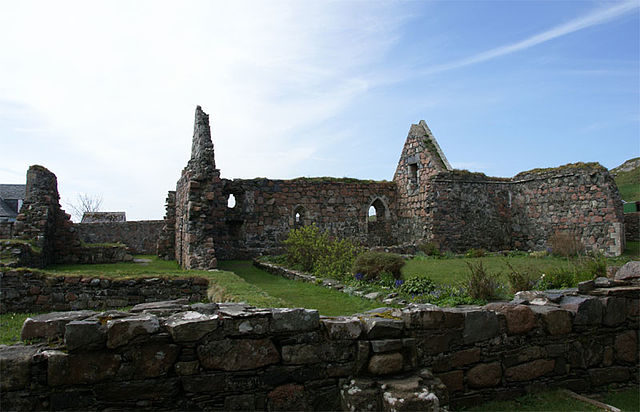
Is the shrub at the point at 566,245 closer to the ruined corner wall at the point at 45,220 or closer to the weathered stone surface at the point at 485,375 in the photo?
the weathered stone surface at the point at 485,375

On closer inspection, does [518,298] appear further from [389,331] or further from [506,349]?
[389,331]

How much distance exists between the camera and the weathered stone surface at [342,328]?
431 cm

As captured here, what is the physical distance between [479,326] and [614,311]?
8.11 feet

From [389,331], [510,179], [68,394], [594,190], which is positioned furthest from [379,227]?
[68,394]

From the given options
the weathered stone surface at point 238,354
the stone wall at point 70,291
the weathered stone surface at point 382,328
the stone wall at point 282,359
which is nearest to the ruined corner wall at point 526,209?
the stone wall at point 70,291

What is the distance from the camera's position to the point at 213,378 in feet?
12.9

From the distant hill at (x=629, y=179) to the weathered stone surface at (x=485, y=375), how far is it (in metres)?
31.4

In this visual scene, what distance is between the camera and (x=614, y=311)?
6.03 m

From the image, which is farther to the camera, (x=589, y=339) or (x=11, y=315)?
(x=11, y=315)

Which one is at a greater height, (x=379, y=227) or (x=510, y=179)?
(x=510, y=179)

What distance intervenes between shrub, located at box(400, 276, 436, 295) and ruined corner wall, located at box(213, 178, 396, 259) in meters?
10.8

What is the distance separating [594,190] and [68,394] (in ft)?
59.2

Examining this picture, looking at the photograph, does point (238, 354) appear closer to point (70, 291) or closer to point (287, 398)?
point (287, 398)

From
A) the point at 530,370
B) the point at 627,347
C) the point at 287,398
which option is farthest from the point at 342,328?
the point at 627,347
